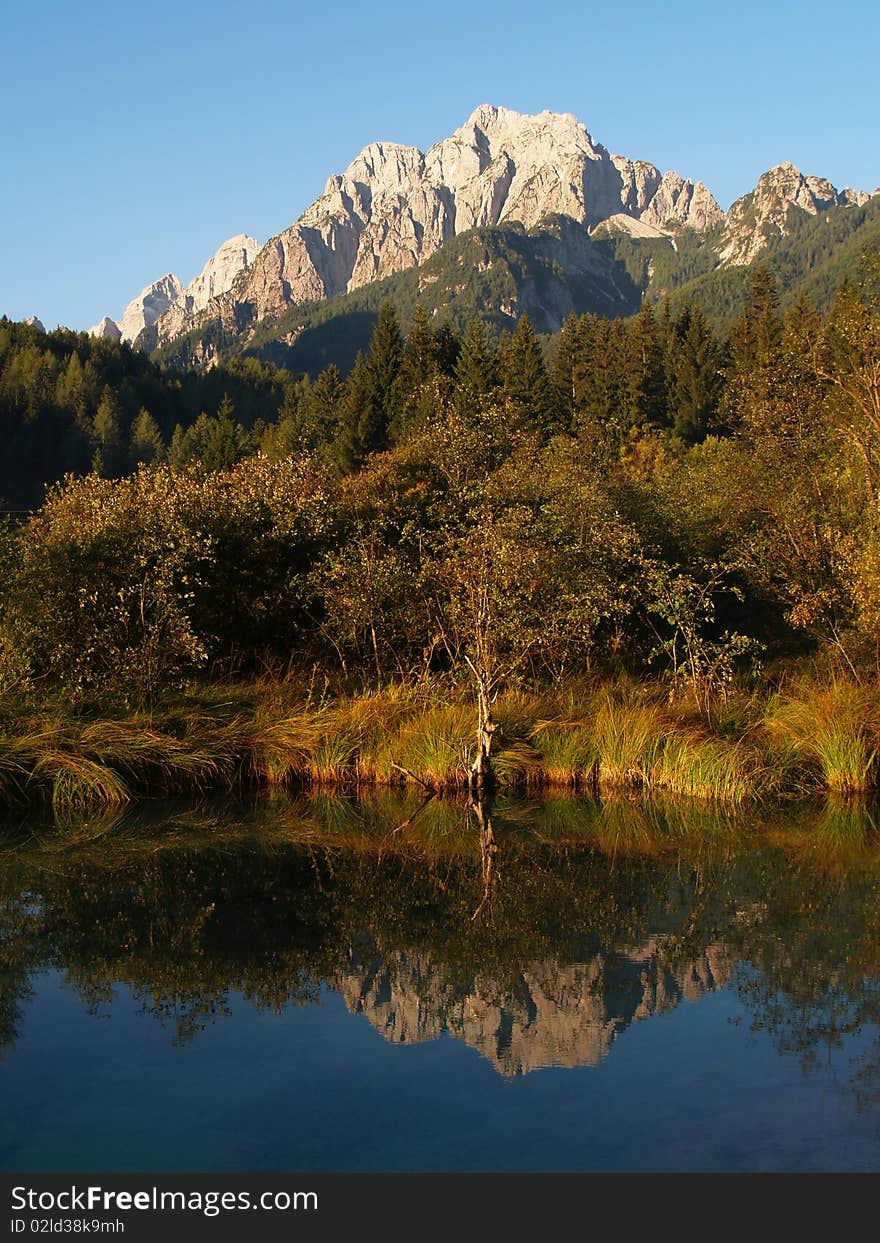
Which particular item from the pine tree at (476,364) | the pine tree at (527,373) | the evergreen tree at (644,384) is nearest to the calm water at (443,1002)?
the pine tree at (476,364)

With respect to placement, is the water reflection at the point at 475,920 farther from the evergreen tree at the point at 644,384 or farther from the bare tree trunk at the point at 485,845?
the evergreen tree at the point at 644,384

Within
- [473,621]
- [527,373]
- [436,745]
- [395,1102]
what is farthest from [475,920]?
[527,373]

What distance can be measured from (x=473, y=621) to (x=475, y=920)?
8713 millimetres

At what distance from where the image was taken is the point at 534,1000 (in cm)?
905

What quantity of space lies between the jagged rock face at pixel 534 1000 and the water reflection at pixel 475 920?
0.02 meters

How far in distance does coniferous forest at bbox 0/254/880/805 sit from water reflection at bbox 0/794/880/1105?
6.09 feet

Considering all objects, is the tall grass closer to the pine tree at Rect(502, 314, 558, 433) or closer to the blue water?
the blue water

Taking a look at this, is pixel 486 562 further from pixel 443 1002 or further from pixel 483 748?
pixel 443 1002

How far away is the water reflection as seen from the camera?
8938 millimetres

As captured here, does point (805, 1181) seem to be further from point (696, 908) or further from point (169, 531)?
point (169, 531)

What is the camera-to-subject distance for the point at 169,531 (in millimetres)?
20766

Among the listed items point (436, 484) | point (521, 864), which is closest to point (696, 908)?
point (521, 864)

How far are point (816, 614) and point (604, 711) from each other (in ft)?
20.2

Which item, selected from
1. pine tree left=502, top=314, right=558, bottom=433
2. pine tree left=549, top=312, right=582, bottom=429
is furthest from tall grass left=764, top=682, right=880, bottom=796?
pine tree left=549, top=312, right=582, bottom=429
